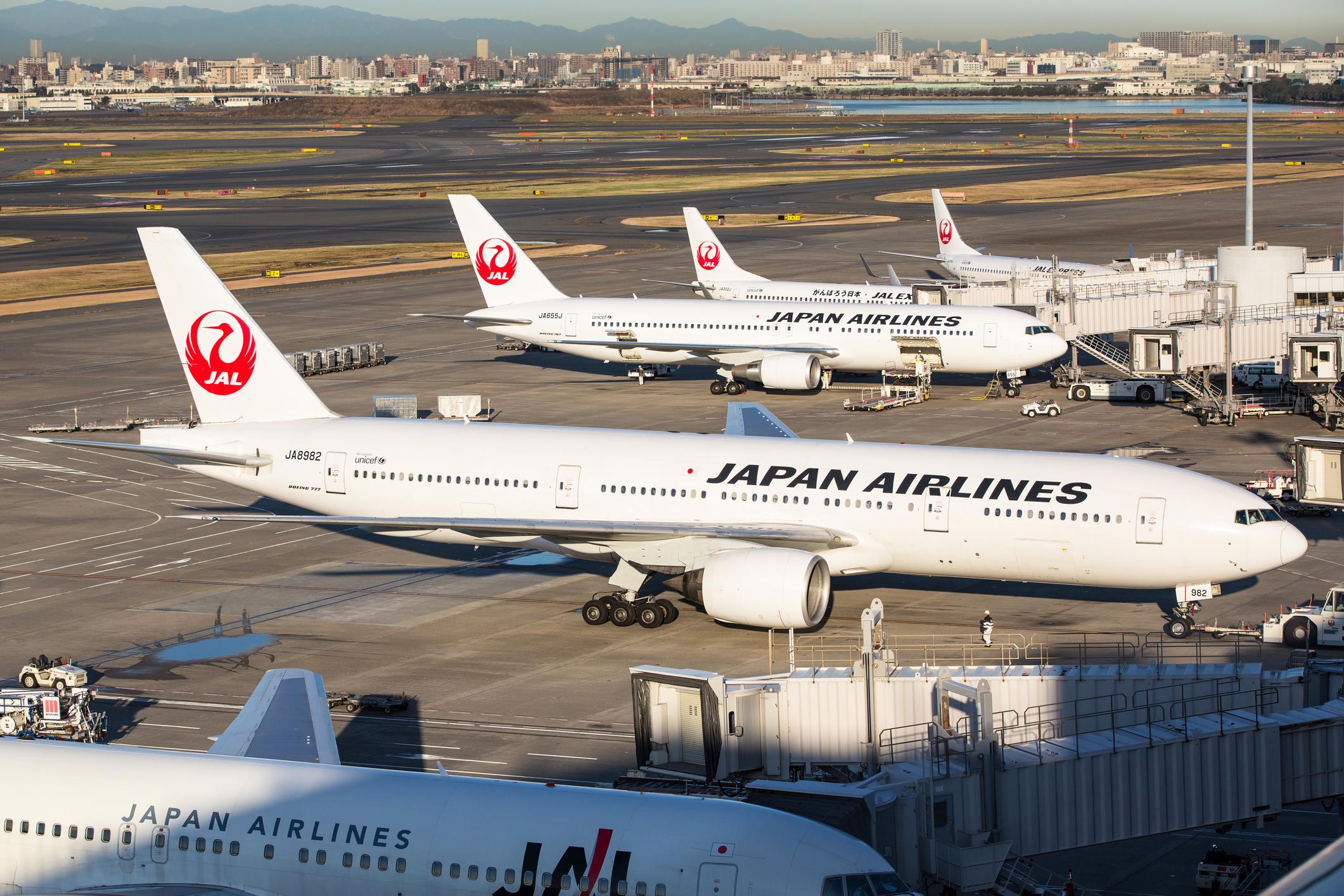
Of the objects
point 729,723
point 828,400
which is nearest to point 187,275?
point 729,723

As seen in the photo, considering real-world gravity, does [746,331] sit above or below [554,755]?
above

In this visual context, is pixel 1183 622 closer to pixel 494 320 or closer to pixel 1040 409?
pixel 1040 409

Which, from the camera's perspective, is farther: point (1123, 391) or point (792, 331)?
point (792, 331)

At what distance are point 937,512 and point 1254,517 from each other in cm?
748

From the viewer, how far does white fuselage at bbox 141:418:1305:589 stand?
37.9m

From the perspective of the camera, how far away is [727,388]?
7506 centimetres

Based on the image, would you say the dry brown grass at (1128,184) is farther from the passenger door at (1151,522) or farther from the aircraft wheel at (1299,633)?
the aircraft wheel at (1299,633)

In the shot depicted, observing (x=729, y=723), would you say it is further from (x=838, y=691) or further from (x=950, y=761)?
(x=950, y=761)

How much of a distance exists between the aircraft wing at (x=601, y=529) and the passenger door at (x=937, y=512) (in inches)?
80.9

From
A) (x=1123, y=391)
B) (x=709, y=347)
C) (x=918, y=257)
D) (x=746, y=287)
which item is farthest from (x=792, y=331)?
(x=918, y=257)

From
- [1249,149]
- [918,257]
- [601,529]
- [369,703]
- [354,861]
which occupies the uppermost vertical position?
[1249,149]

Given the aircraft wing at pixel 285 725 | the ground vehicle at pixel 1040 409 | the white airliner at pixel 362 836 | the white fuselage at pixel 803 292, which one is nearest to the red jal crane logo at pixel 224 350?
the aircraft wing at pixel 285 725

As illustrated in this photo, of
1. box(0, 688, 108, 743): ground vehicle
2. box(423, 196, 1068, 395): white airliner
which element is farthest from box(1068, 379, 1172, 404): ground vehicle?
box(0, 688, 108, 743): ground vehicle

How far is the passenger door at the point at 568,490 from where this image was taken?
1657 inches
